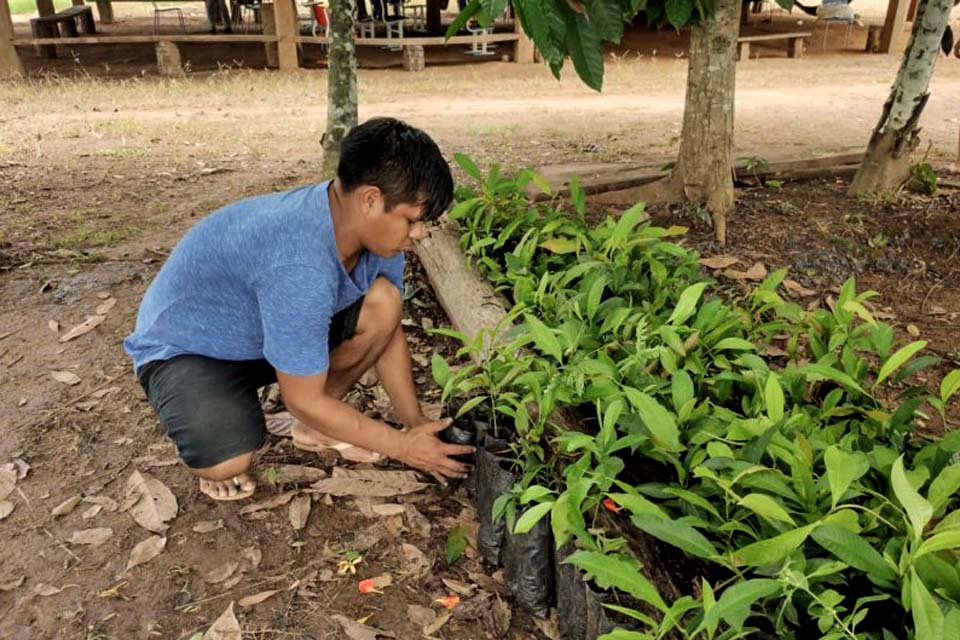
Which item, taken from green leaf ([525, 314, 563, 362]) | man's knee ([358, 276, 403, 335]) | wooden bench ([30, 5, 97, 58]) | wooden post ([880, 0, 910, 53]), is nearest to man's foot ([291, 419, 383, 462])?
man's knee ([358, 276, 403, 335])

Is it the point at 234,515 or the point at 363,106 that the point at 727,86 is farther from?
the point at 363,106

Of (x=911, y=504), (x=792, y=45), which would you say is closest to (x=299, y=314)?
(x=911, y=504)

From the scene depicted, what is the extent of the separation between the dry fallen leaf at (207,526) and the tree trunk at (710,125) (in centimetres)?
240

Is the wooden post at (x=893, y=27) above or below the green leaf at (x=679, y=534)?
above

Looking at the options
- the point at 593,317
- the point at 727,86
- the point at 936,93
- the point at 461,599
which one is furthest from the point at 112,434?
the point at 936,93

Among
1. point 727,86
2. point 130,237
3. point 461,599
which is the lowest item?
point 461,599

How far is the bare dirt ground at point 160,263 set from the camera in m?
2.01

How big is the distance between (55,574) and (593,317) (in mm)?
1622

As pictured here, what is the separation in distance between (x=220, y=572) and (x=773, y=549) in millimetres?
1447

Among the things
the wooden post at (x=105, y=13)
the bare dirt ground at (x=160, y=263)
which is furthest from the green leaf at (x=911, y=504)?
the wooden post at (x=105, y=13)

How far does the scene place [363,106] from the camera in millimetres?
8102

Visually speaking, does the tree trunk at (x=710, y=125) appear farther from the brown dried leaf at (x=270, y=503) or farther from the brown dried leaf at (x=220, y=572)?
the brown dried leaf at (x=220, y=572)

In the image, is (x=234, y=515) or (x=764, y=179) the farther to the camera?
(x=764, y=179)

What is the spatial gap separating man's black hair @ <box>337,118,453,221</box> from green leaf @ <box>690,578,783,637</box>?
1.08m
